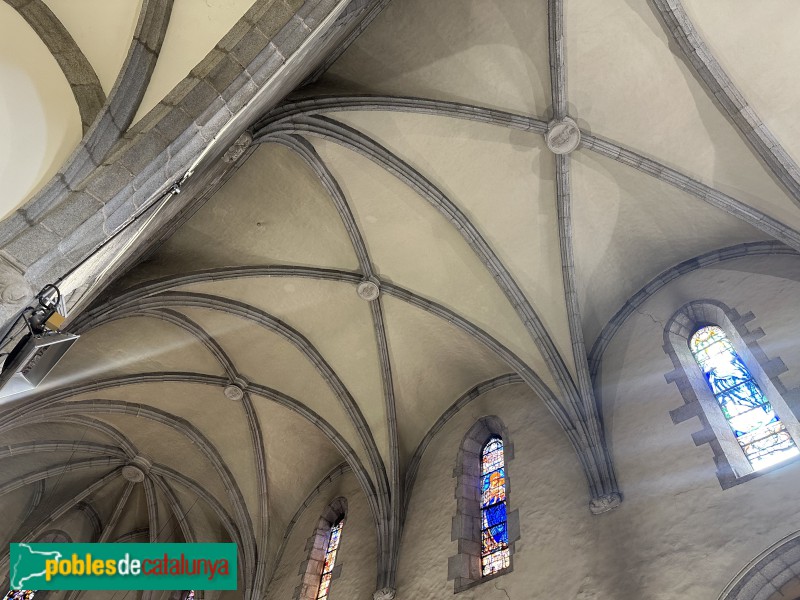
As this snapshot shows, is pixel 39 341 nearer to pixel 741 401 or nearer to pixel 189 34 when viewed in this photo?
pixel 189 34

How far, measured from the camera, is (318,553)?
39.7ft

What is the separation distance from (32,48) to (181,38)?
1.10 metres

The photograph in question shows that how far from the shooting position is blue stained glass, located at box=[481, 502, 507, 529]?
947cm

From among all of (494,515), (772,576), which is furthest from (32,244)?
(494,515)

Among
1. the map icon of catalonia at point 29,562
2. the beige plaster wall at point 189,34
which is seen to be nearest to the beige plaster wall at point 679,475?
the map icon of catalonia at point 29,562

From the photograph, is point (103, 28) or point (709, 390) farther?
point (709, 390)

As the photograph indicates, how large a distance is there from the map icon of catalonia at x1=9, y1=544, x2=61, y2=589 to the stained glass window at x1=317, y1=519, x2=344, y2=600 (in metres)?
5.72

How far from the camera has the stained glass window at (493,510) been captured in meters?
9.01

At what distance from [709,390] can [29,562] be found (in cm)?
795

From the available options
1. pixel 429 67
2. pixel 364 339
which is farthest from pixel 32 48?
pixel 364 339

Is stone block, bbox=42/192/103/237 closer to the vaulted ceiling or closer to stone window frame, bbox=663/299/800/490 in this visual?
the vaulted ceiling

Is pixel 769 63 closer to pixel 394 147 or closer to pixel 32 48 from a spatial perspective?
pixel 394 147

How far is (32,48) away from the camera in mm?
5020

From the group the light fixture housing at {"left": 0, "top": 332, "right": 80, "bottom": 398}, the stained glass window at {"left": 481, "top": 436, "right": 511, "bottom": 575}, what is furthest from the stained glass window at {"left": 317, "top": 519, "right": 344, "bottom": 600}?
the light fixture housing at {"left": 0, "top": 332, "right": 80, "bottom": 398}
